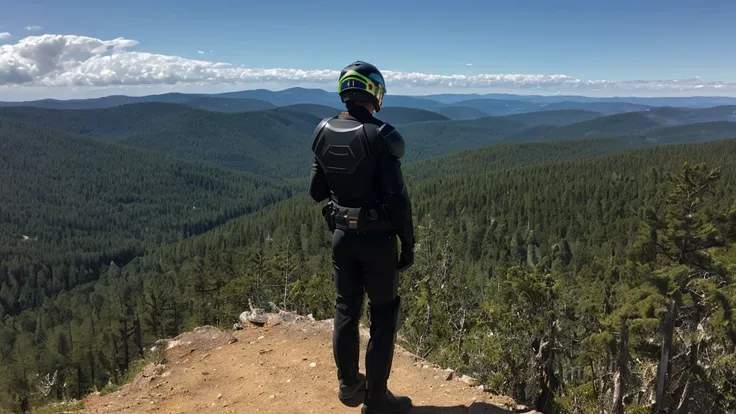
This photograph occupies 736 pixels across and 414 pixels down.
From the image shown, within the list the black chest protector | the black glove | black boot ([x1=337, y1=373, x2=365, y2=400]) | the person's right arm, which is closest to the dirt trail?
black boot ([x1=337, y1=373, x2=365, y2=400])

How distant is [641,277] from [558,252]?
97.2 meters

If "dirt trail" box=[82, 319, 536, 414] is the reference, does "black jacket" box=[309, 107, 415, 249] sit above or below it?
above

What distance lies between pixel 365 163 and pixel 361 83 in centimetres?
115

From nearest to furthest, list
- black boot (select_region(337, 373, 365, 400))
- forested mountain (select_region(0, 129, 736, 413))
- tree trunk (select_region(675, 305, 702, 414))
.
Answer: black boot (select_region(337, 373, 365, 400)), tree trunk (select_region(675, 305, 702, 414)), forested mountain (select_region(0, 129, 736, 413))

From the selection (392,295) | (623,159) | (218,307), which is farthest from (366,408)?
(623,159)

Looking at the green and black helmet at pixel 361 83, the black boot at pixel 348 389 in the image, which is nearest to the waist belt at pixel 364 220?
the green and black helmet at pixel 361 83

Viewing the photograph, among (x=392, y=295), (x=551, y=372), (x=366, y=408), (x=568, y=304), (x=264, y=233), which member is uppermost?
(x=392, y=295)

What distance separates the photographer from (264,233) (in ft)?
427

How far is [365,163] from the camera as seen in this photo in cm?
569

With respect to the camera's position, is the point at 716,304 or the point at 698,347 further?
the point at 698,347

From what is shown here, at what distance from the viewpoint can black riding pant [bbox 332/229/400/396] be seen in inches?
232

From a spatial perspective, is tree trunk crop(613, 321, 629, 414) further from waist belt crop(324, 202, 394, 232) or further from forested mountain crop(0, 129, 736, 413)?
waist belt crop(324, 202, 394, 232)

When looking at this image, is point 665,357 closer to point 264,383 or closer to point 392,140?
point 264,383

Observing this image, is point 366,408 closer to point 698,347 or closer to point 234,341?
point 234,341
